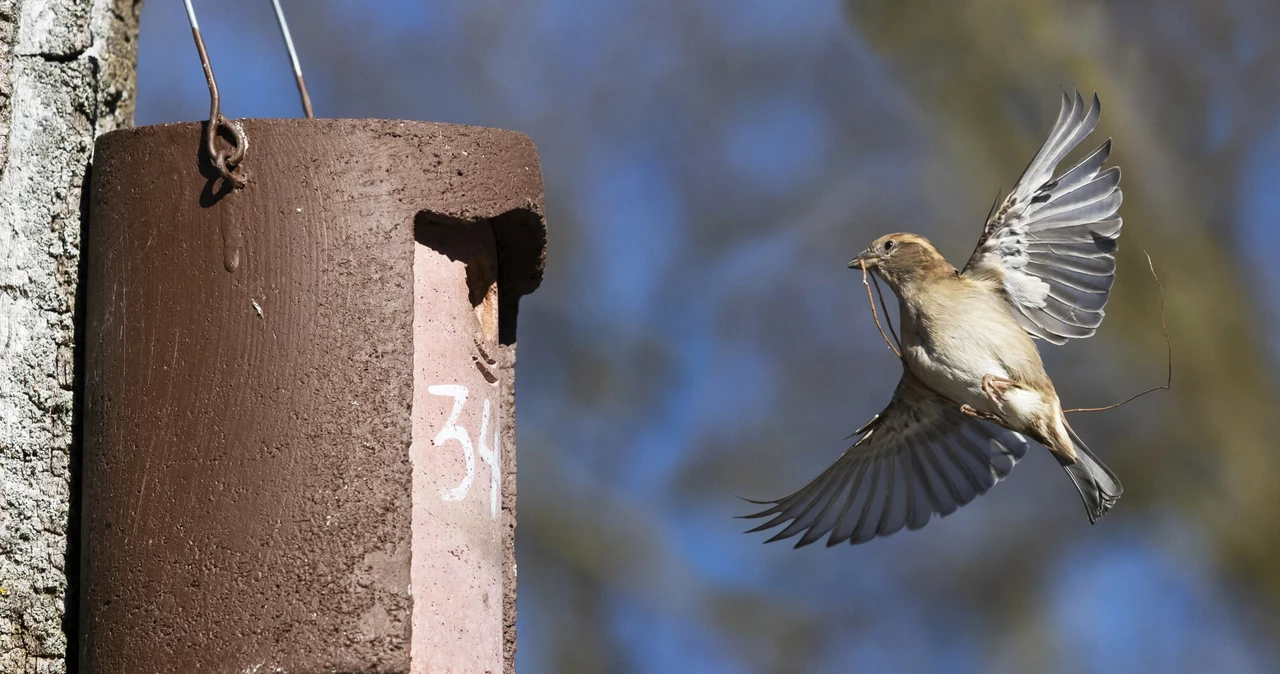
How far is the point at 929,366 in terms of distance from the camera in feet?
13.5

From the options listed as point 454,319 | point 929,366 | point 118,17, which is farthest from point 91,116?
point 929,366

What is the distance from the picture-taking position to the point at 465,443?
319 centimetres

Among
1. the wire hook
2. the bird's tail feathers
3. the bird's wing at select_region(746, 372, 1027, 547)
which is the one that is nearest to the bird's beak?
the bird's wing at select_region(746, 372, 1027, 547)

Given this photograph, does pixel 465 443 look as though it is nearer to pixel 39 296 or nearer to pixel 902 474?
pixel 39 296

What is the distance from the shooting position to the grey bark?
324cm

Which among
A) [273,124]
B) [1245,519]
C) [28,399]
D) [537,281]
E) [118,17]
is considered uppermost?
[118,17]

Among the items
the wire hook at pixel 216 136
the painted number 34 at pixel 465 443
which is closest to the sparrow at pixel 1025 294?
the painted number 34 at pixel 465 443

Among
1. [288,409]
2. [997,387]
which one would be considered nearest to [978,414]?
[997,387]

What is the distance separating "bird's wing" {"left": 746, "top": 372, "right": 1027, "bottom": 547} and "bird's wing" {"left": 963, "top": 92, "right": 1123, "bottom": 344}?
0.62 metres

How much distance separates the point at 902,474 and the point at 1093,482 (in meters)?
0.83

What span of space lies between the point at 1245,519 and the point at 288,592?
6078 mm

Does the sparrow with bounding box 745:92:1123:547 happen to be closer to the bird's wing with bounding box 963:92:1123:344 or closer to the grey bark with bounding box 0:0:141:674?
the bird's wing with bounding box 963:92:1123:344

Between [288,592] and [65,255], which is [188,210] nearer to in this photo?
[65,255]

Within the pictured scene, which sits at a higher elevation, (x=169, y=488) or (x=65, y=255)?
(x=65, y=255)
